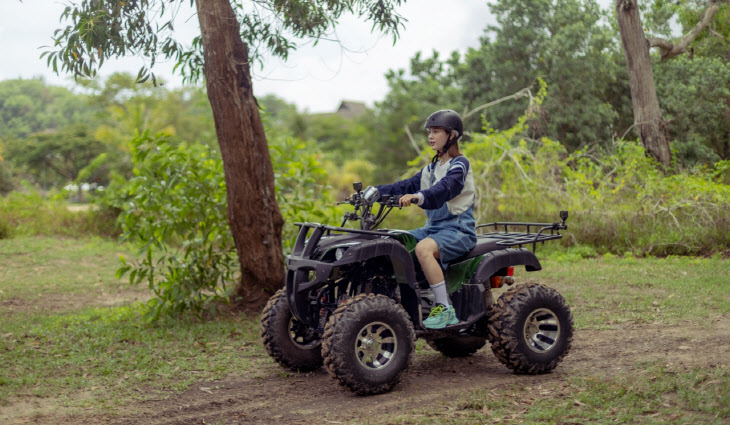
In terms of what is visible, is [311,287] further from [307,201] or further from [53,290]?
[53,290]

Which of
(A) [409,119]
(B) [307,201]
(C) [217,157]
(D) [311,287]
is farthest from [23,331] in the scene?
(A) [409,119]

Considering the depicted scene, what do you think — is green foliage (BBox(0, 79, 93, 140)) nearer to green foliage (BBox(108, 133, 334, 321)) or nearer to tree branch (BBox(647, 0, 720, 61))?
tree branch (BBox(647, 0, 720, 61))

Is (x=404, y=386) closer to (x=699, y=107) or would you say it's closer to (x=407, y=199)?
(x=407, y=199)

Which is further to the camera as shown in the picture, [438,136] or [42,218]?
[42,218]

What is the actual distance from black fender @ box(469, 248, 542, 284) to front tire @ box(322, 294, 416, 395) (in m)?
0.69

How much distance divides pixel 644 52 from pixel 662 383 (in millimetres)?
11546

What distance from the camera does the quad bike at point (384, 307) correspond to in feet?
15.8

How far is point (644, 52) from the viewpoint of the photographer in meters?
14.6

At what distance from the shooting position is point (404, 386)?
201 inches

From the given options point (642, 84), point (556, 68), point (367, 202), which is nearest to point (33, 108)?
point (556, 68)

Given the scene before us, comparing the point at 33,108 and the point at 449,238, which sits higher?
the point at 33,108

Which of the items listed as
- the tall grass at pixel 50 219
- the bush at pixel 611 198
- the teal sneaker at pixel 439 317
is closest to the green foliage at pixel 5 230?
the tall grass at pixel 50 219

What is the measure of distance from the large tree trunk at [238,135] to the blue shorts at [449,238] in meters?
2.84

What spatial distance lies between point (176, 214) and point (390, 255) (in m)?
3.47
